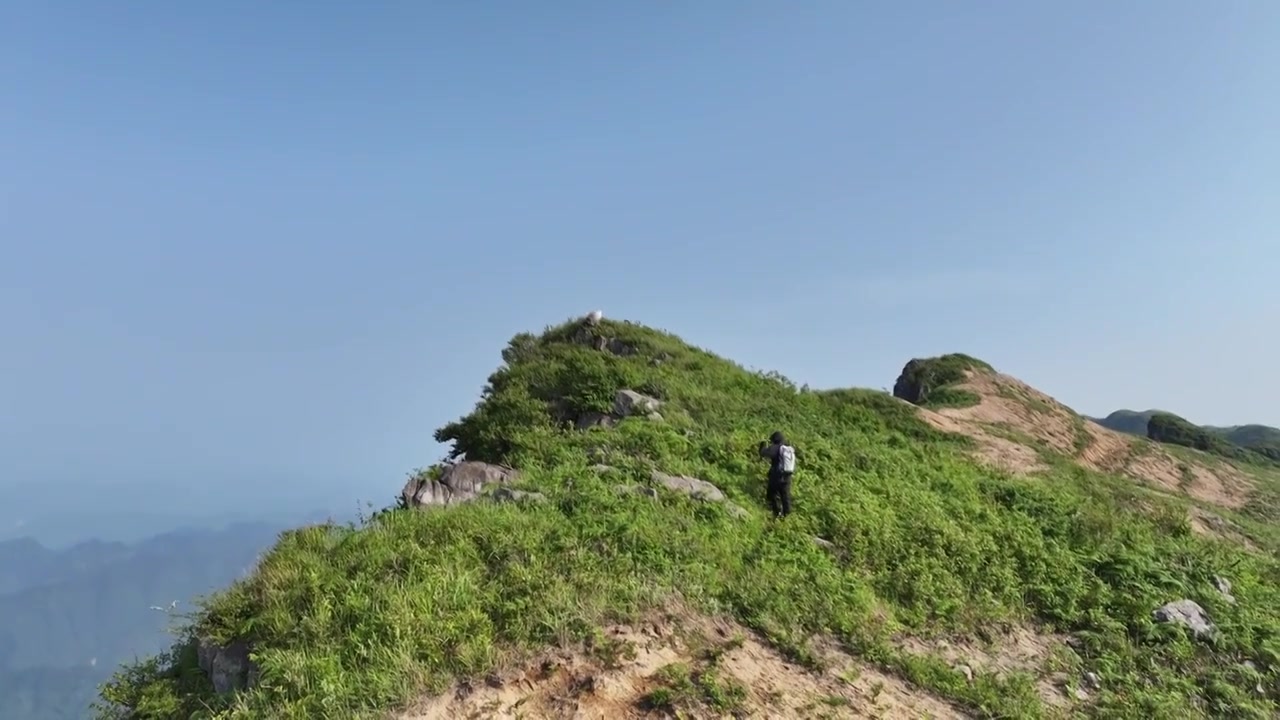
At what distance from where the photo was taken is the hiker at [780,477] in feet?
48.3

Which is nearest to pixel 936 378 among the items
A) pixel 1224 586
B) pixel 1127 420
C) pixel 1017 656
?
pixel 1224 586

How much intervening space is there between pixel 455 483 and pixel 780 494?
257 inches

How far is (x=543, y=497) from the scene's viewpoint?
42.6ft

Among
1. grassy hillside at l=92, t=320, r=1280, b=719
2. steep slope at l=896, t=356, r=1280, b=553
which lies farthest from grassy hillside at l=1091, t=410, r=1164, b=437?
grassy hillside at l=92, t=320, r=1280, b=719

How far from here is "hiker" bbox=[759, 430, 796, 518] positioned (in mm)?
14719

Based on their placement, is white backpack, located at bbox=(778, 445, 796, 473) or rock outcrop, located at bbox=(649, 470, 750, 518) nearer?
rock outcrop, located at bbox=(649, 470, 750, 518)

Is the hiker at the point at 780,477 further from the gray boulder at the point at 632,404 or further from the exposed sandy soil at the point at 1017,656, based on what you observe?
the gray boulder at the point at 632,404

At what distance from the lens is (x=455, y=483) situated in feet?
48.9

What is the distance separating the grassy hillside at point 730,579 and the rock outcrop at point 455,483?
0.62m

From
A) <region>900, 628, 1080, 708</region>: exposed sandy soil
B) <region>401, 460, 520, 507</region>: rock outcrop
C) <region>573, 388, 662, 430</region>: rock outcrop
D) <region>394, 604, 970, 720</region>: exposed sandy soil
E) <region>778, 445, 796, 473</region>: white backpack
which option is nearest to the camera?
<region>394, 604, 970, 720</region>: exposed sandy soil

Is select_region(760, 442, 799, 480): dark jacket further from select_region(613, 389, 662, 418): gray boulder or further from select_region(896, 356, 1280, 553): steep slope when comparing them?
select_region(896, 356, 1280, 553): steep slope

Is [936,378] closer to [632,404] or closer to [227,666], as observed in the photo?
[632,404]

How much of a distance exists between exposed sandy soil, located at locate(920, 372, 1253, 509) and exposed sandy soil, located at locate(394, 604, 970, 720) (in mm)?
25223

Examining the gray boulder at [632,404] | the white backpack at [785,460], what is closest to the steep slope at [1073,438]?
the gray boulder at [632,404]
